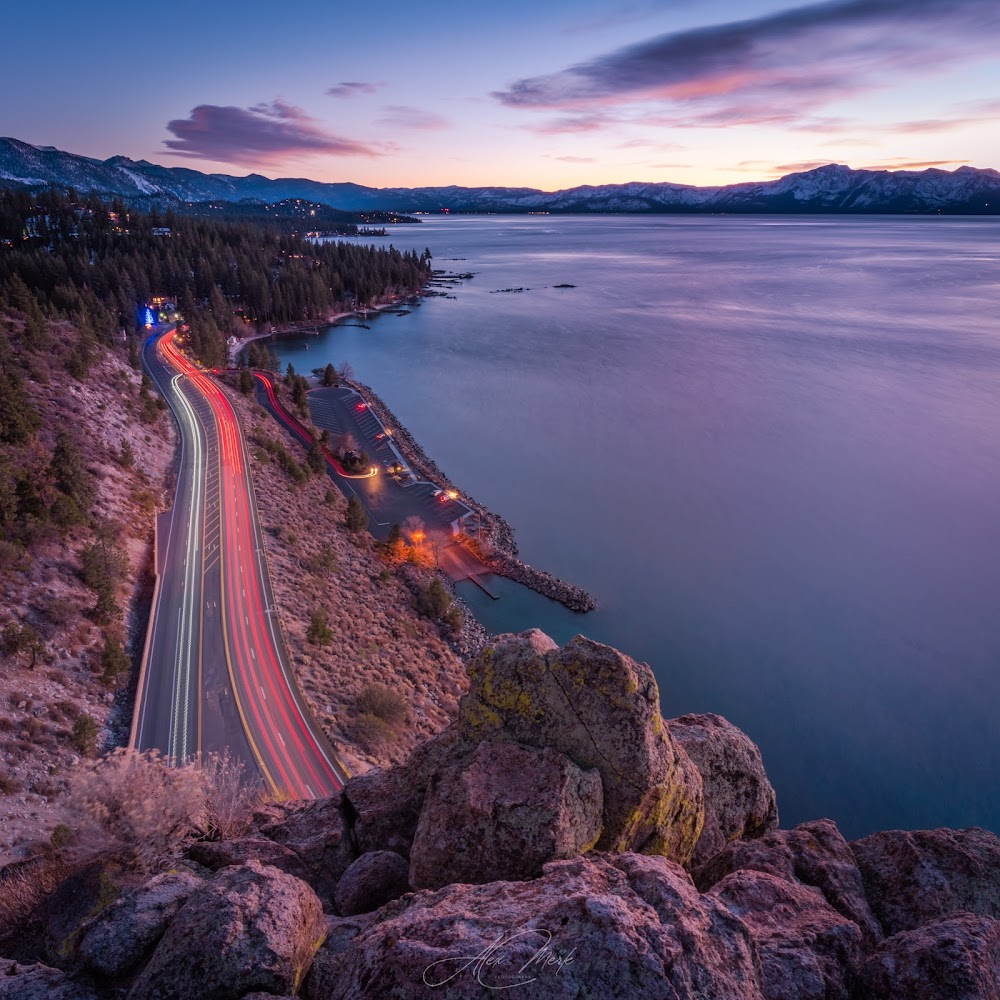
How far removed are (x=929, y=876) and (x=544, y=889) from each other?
6.64m

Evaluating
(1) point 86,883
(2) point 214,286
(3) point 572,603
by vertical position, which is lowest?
(3) point 572,603

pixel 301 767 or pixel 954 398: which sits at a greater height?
pixel 954 398

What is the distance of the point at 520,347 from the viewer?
11400 cm

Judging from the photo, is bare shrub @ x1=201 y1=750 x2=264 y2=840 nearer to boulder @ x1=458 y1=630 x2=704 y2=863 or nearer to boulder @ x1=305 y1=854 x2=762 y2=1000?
boulder @ x1=458 y1=630 x2=704 y2=863

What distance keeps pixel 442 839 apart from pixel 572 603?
33768 mm

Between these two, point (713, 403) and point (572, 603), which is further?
point (713, 403)

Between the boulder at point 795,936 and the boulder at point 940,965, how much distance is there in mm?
330

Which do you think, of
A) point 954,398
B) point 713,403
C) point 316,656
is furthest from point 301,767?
point 954,398

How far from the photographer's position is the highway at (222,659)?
2534 cm

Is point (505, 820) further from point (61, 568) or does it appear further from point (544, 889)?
point (61, 568)

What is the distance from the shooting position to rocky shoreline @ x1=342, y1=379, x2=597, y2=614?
4328cm

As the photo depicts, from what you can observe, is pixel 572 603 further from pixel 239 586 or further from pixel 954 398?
pixel 954 398

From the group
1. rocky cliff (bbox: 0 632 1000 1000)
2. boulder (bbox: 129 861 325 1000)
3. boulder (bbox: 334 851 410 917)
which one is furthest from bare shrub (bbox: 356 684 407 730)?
boulder (bbox: 129 861 325 1000)

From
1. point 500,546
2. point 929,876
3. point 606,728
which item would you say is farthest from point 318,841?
point 500,546
